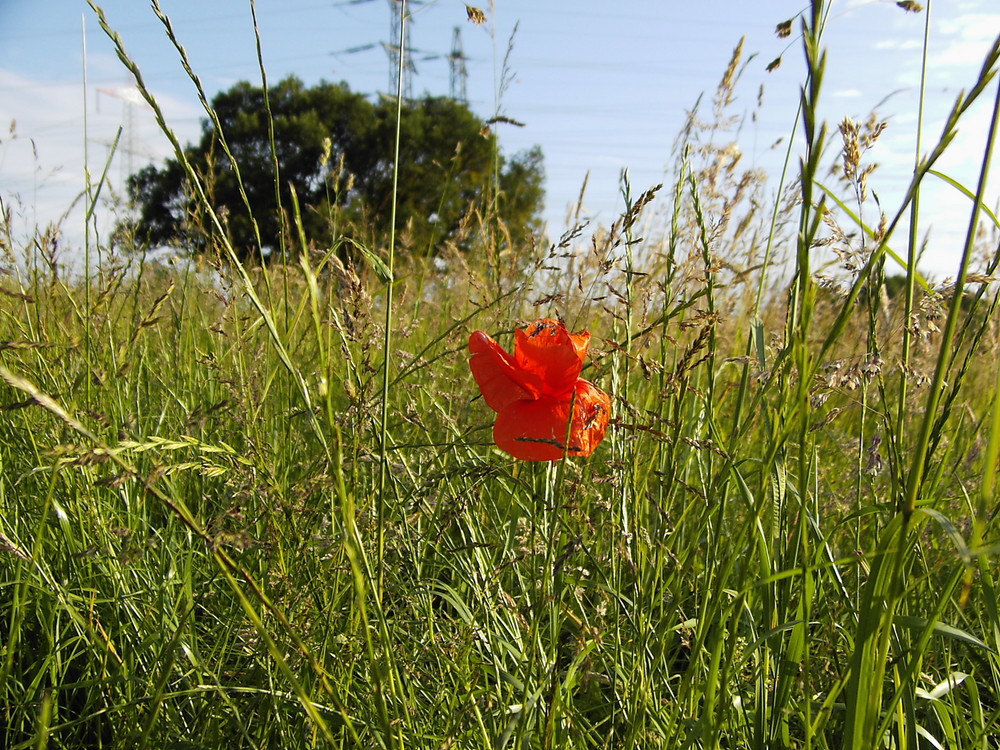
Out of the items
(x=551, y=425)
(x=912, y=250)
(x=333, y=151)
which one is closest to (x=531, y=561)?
(x=551, y=425)

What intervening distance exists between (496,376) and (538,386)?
0.22ft

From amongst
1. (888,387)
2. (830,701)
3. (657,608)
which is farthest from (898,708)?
(888,387)

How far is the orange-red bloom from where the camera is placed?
3.21 feet

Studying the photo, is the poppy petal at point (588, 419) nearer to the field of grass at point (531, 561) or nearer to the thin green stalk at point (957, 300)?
the field of grass at point (531, 561)

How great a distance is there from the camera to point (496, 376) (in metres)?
1.04

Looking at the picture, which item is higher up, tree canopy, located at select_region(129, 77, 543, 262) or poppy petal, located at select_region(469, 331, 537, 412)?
tree canopy, located at select_region(129, 77, 543, 262)

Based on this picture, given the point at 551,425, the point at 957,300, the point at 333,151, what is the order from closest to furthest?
the point at 957,300, the point at 551,425, the point at 333,151

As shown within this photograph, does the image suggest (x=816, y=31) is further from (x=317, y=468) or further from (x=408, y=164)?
(x=408, y=164)

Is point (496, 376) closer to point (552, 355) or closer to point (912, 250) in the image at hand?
point (552, 355)

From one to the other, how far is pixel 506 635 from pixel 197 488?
85cm

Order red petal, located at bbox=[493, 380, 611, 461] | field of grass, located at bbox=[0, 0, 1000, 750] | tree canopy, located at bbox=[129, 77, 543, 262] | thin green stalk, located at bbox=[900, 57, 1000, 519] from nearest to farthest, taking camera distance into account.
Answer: thin green stalk, located at bbox=[900, 57, 1000, 519] → field of grass, located at bbox=[0, 0, 1000, 750] → red petal, located at bbox=[493, 380, 611, 461] → tree canopy, located at bbox=[129, 77, 543, 262]

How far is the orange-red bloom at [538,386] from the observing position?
3.21 ft

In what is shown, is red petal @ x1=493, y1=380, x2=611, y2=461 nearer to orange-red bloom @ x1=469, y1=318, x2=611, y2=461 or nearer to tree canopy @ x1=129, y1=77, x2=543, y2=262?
orange-red bloom @ x1=469, y1=318, x2=611, y2=461

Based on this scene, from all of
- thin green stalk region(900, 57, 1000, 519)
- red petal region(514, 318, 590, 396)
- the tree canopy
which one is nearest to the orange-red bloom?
red petal region(514, 318, 590, 396)
